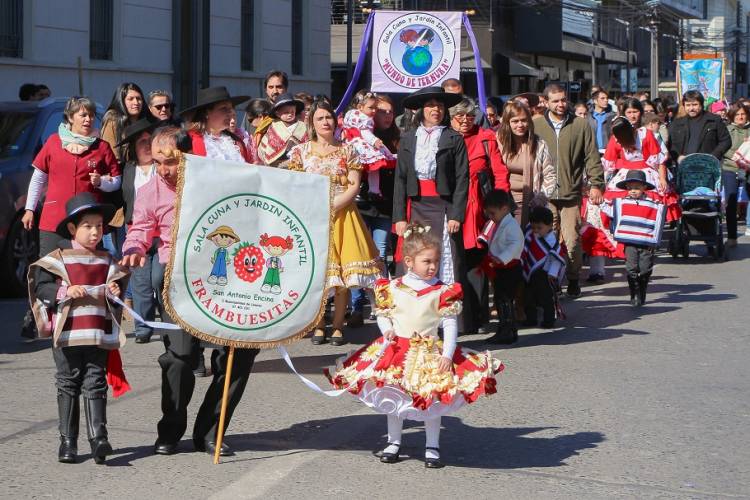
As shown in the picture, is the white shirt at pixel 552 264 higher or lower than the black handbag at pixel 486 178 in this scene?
lower

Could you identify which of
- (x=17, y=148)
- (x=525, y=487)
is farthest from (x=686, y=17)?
(x=525, y=487)

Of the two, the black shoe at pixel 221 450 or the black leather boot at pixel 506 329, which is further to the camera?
the black leather boot at pixel 506 329

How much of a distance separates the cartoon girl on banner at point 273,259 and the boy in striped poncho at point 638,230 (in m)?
6.67

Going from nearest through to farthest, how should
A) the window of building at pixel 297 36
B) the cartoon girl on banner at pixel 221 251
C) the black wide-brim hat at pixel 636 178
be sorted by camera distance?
the cartoon girl on banner at pixel 221 251 → the black wide-brim hat at pixel 636 178 → the window of building at pixel 297 36

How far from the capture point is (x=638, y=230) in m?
12.5

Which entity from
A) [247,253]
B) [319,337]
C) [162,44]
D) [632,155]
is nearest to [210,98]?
[247,253]

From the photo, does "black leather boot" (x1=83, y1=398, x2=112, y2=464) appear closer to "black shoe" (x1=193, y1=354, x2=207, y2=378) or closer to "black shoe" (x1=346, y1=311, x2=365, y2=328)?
"black shoe" (x1=193, y1=354, x2=207, y2=378)

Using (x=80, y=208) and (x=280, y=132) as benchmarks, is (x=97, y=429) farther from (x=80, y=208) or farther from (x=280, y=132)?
(x=280, y=132)

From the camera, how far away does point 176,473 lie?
6.24 metres

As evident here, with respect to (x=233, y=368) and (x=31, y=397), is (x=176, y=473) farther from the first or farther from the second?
(x=31, y=397)

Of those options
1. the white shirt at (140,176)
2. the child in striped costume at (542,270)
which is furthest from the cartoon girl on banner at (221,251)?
the child in striped costume at (542,270)

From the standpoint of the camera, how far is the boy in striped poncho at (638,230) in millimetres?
12469

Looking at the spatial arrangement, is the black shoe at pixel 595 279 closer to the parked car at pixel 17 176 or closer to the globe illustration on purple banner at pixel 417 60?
the globe illustration on purple banner at pixel 417 60

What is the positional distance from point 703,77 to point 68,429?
109 feet
